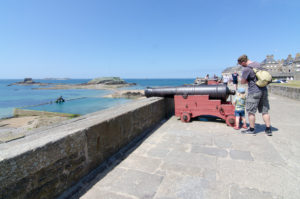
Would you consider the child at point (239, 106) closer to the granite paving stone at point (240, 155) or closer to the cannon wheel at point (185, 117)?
the cannon wheel at point (185, 117)

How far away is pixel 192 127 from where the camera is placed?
4375 millimetres

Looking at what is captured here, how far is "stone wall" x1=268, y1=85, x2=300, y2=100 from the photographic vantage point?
911cm

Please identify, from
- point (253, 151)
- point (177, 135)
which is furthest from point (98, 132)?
point (253, 151)

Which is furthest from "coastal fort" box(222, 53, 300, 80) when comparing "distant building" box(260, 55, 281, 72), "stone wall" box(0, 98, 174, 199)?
"stone wall" box(0, 98, 174, 199)

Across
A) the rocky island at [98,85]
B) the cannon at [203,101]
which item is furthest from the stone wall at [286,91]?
the rocky island at [98,85]

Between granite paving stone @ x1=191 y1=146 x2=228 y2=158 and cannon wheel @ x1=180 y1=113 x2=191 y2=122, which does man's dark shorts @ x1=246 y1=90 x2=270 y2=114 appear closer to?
granite paving stone @ x1=191 y1=146 x2=228 y2=158

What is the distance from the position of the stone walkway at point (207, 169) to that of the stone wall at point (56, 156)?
268 millimetres

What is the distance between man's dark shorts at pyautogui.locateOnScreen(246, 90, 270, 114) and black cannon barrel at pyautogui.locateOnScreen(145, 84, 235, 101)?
34.6 inches

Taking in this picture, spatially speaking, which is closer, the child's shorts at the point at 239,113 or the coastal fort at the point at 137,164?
the coastal fort at the point at 137,164

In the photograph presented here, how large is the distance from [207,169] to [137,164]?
103cm

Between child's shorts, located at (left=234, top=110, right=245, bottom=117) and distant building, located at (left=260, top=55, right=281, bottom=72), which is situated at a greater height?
distant building, located at (left=260, top=55, right=281, bottom=72)

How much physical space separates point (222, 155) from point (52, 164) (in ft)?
8.14

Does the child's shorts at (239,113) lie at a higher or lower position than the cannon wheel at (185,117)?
higher

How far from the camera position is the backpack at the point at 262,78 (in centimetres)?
337
